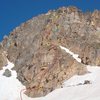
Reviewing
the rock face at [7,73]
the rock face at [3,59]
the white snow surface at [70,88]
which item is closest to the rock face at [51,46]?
the white snow surface at [70,88]

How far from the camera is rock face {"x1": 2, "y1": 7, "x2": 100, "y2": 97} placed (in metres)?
59.8

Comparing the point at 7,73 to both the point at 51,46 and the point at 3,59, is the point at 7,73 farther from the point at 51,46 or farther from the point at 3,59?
the point at 51,46

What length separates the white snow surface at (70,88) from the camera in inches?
1981

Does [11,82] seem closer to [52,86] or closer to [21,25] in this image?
[52,86]

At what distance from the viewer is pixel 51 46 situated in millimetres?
65312

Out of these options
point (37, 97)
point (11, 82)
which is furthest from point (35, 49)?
point (37, 97)

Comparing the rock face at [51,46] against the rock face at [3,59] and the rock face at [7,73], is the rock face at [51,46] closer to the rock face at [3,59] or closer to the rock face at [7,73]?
the rock face at [3,59]

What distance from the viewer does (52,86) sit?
5794 centimetres

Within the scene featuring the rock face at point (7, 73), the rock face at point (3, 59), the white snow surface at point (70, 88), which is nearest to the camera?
the white snow surface at point (70, 88)

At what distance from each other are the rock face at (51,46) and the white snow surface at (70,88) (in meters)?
1.17

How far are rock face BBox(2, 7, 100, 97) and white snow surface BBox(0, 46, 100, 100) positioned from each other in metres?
1.17

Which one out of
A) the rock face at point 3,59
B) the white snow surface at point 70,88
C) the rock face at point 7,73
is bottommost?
the white snow surface at point 70,88

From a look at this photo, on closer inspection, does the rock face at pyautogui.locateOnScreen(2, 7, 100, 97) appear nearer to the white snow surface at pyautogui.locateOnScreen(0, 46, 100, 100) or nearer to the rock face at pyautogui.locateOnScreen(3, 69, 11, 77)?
the white snow surface at pyautogui.locateOnScreen(0, 46, 100, 100)

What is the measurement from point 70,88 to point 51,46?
12.6 meters
